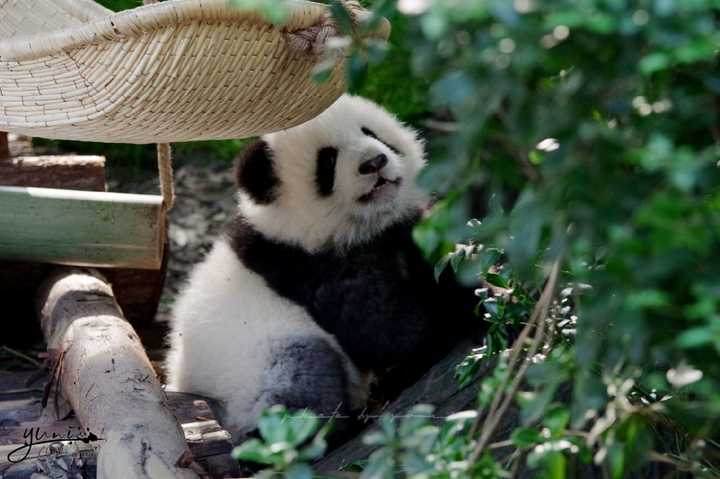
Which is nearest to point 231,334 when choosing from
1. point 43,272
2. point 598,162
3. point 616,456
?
point 43,272

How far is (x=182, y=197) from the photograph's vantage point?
7277 mm

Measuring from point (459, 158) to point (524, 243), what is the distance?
161mm

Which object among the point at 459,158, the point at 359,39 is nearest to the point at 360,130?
the point at 359,39

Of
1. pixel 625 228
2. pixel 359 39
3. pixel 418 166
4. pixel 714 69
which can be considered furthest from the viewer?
pixel 418 166

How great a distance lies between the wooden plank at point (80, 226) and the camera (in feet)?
14.5

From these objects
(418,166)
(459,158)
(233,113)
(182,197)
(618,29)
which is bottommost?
(182,197)

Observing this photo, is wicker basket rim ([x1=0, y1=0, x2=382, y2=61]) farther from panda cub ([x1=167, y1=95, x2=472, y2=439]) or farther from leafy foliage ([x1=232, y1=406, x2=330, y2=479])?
leafy foliage ([x1=232, y1=406, x2=330, y2=479])

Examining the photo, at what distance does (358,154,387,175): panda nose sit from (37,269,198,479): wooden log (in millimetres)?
1088

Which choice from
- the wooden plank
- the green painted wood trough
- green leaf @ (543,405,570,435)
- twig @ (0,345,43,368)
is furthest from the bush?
twig @ (0,345,43,368)

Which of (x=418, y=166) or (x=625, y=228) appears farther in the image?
(x=418, y=166)

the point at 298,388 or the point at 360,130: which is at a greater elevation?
the point at 360,130

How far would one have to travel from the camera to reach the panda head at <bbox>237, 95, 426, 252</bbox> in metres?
3.91

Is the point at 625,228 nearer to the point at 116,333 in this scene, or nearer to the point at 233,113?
the point at 233,113
